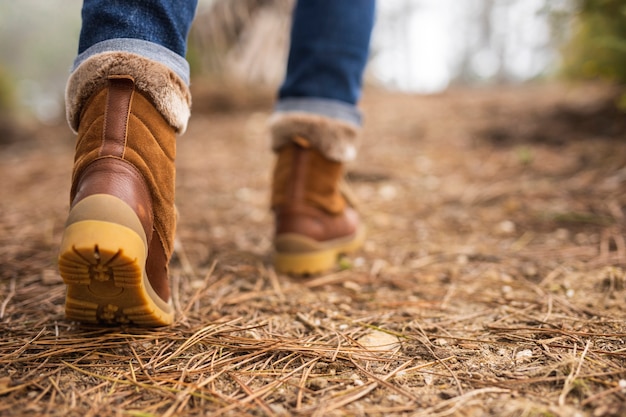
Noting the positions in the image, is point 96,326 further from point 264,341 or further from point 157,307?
point 264,341

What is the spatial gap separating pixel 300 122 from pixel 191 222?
0.81 meters

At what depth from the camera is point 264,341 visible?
2.96 ft

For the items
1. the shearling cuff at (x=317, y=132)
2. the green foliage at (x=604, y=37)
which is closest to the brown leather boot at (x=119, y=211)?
the shearling cuff at (x=317, y=132)

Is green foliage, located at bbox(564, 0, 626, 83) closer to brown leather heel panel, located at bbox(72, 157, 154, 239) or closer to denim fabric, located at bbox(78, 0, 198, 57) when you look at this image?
denim fabric, located at bbox(78, 0, 198, 57)

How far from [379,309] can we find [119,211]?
65 centimetres

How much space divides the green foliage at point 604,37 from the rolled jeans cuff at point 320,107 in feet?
4.83

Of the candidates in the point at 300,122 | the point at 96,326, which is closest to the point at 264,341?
the point at 96,326

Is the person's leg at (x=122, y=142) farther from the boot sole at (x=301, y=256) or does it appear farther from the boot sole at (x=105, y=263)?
the boot sole at (x=301, y=256)

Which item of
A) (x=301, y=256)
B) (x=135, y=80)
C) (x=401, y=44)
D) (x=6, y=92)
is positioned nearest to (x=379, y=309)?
(x=301, y=256)

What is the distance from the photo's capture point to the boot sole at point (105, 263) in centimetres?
75

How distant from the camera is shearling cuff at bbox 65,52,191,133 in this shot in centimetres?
84

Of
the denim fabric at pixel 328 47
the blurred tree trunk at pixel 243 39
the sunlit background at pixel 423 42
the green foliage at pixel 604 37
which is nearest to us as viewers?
the denim fabric at pixel 328 47

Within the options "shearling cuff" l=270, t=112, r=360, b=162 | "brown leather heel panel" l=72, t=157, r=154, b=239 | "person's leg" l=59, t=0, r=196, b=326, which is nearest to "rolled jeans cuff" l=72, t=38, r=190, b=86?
"person's leg" l=59, t=0, r=196, b=326

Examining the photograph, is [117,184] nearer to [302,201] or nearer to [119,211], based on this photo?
[119,211]
